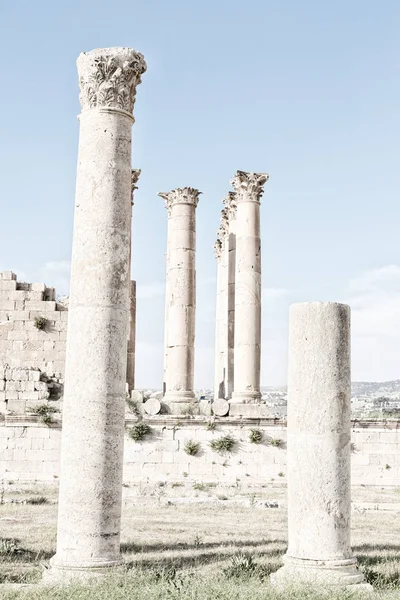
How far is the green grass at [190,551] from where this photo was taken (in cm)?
1026

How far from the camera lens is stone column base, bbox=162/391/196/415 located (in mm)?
29547

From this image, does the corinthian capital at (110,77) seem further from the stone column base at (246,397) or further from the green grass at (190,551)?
the stone column base at (246,397)

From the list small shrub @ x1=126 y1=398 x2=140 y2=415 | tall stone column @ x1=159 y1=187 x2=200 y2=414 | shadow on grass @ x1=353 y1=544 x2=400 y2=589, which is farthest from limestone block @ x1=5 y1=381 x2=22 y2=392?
shadow on grass @ x1=353 y1=544 x2=400 y2=589

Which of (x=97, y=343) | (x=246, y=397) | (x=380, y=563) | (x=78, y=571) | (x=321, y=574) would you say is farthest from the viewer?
(x=246, y=397)

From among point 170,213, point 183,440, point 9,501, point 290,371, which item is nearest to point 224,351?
point 170,213

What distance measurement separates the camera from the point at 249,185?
105 feet

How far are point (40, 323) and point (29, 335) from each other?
70cm

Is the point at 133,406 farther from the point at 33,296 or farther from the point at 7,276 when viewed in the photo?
the point at 7,276

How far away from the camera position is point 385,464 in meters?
27.5

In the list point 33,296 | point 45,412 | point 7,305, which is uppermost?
point 33,296

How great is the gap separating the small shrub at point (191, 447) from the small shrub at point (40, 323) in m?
7.48

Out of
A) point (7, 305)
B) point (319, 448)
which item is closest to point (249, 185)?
point (7, 305)

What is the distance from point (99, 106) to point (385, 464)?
62.0 ft

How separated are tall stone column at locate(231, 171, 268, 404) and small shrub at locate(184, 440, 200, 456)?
9.97ft
